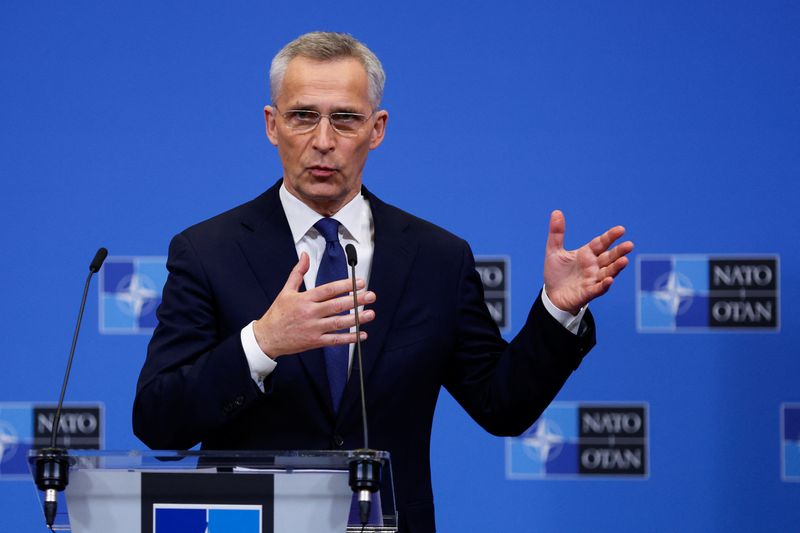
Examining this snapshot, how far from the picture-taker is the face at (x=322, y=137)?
219 cm

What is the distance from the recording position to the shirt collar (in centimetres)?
224

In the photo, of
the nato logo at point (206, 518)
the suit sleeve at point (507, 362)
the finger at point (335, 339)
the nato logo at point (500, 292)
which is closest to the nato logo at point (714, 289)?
the nato logo at point (500, 292)

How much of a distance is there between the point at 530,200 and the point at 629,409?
2.19ft

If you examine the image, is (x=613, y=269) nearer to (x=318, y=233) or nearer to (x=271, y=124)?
(x=318, y=233)

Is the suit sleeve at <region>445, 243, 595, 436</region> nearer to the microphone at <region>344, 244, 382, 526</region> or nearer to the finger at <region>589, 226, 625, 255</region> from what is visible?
the finger at <region>589, 226, 625, 255</region>

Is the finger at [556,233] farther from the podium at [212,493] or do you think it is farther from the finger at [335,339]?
the podium at [212,493]

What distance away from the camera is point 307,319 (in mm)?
1732

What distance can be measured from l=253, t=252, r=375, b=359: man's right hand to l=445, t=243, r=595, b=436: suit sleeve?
1.50 ft

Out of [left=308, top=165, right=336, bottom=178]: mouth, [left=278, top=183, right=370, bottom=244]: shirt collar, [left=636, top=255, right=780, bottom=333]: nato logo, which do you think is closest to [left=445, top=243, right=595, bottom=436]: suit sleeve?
[left=278, top=183, right=370, bottom=244]: shirt collar

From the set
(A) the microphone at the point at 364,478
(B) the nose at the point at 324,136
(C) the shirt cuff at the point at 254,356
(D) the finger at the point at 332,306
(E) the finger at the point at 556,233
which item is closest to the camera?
(A) the microphone at the point at 364,478

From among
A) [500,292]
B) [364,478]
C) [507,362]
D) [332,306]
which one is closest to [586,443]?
[500,292]

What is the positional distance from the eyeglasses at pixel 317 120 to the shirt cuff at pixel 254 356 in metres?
0.52

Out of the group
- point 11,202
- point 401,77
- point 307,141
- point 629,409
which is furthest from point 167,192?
point 629,409

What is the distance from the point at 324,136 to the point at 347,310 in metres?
0.40
